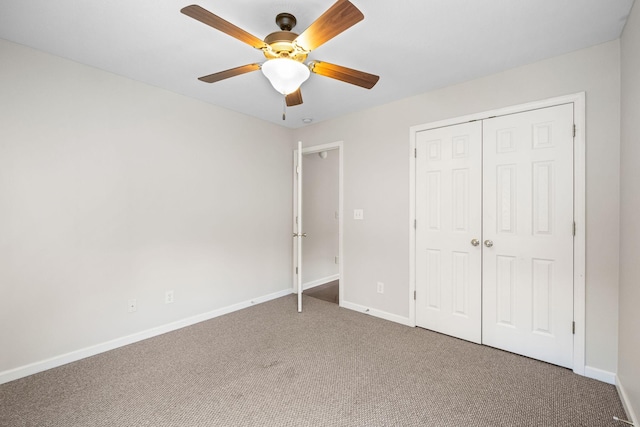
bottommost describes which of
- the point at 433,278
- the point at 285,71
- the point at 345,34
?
the point at 433,278

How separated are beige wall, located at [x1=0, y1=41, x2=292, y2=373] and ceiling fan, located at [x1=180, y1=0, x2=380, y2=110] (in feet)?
4.18

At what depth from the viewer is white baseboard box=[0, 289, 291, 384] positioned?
2.13 meters

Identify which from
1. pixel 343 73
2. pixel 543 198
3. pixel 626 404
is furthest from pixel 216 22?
pixel 626 404

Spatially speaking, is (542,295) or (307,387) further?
(542,295)

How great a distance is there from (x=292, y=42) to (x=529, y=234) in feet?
7.73

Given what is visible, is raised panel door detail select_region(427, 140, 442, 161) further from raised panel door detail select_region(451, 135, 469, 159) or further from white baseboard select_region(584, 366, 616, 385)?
white baseboard select_region(584, 366, 616, 385)

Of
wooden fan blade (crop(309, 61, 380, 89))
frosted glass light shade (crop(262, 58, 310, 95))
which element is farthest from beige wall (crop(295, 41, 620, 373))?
frosted glass light shade (crop(262, 58, 310, 95))

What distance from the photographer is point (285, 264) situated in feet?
13.8

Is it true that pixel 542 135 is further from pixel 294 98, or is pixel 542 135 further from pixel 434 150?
pixel 294 98

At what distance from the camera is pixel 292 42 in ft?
5.35

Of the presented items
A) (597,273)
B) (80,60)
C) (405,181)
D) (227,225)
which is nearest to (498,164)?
(405,181)

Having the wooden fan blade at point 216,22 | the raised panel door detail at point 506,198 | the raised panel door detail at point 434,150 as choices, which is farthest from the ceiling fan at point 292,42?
the raised panel door detail at point 506,198

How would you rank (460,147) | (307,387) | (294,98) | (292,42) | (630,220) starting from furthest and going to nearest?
1. (460,147)
2. (294,98)
3. (307,387)
4. (630,220)
5. (292,42)

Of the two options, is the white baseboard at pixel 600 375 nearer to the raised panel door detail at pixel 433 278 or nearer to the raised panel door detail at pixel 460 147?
the raised panel door detail at pixel 433 278
